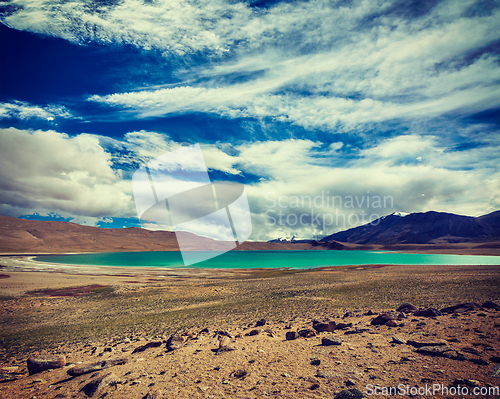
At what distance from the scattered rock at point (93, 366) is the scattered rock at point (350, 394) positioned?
7.61 meters

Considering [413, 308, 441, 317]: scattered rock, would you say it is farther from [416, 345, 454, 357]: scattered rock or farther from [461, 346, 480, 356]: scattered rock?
[416, 345, 454, 357]: scattered rock

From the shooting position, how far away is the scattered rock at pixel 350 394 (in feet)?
18.6

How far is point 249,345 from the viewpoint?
32.1 feet

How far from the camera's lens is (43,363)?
914 centimetres

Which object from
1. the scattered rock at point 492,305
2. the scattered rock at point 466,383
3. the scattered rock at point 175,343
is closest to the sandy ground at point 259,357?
the scattered rock at point 466,383

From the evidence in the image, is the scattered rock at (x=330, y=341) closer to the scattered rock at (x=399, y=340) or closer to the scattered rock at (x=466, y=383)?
the scattered rock at (x=399, y=340)

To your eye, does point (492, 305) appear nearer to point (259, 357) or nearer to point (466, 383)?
point (466, 383)

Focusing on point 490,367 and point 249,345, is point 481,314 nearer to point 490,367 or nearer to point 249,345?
point 490,367

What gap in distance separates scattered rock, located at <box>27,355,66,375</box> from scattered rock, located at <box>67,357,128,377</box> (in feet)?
4.33

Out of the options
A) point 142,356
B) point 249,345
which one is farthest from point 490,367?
point 142,356

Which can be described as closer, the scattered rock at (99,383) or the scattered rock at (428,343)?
the scattered rock at (99,383)

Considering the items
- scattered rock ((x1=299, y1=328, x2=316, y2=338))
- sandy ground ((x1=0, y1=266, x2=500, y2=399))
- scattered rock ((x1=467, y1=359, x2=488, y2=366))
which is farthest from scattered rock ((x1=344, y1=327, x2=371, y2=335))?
scattered rock ((x1=467, y1=359, x2=488, y2=366))

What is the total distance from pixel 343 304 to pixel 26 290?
39.2 metres

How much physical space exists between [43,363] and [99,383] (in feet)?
12.7
